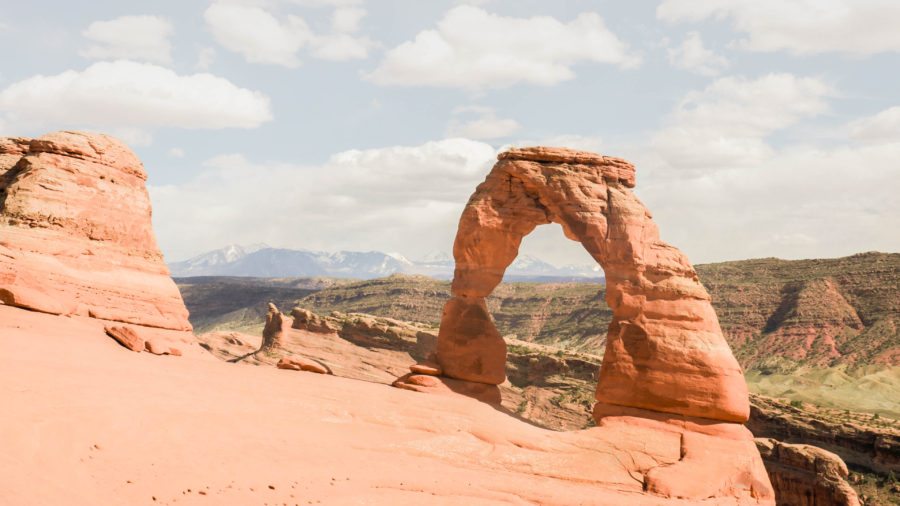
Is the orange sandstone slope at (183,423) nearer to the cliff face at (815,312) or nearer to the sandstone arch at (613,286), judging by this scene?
the sandstone arch at (613,286)

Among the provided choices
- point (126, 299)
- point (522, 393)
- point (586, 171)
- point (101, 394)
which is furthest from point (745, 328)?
point (101, 394)

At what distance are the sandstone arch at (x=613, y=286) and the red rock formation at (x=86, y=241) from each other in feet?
31.4

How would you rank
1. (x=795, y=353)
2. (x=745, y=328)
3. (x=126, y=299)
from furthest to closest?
1. (x=745, y=328)
2. (x=795, y=353)
3. (x=126, y=299)

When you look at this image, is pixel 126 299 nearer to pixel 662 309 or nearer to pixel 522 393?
pixel 662 309

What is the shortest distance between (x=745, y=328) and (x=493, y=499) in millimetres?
65343

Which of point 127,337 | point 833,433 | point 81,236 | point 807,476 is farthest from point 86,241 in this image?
point 833,433

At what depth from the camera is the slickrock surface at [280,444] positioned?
11.4m

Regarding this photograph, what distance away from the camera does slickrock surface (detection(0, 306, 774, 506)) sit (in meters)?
11.4

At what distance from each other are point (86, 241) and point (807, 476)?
27.7 m

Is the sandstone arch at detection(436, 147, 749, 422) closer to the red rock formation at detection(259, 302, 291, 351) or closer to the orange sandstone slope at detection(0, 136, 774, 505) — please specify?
the orange sandstone slope at detection(0, 136, 774, 505)

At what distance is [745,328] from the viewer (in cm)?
7250

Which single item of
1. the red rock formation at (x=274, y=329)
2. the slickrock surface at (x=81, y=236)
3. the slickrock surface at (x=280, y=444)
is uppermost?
the slickrock surface at (x=81, y=236)

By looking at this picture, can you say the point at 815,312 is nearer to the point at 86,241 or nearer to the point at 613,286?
the point at 613,286

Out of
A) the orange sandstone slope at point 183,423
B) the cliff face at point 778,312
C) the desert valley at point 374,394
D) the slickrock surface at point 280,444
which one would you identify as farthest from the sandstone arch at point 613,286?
the cliff face at point 778,312
